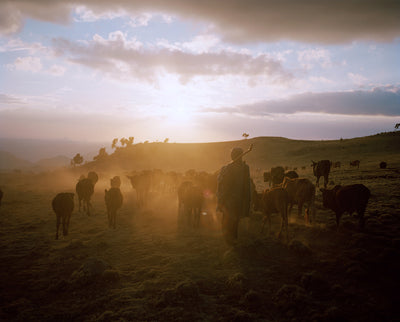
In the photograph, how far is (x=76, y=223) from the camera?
13672 millimetres

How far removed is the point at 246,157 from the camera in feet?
263

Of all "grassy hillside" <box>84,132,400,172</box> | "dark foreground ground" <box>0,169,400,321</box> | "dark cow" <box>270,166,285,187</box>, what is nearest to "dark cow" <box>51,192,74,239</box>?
"dark foreground ground" <box>0,169,400,321</box>

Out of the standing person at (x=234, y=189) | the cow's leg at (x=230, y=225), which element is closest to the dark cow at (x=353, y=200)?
the standing person at (x=234, y=189)

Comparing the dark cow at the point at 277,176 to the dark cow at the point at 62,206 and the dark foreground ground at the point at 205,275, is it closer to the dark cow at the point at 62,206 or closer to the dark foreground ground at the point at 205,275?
the dark foreground ground at the point at 205,275

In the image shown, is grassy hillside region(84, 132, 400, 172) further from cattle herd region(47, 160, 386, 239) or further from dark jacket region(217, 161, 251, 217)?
dark jacket region(217, 161, 251, 217)

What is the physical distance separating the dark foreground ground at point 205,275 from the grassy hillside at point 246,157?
167 ft

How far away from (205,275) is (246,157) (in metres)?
75.3

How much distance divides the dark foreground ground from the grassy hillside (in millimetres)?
50949

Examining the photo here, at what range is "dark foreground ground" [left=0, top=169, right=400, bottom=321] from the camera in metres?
5.09

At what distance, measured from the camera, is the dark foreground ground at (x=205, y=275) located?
509cm

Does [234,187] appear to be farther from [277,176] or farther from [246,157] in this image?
[246,157]

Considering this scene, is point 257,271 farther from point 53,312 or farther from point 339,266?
point 53,312

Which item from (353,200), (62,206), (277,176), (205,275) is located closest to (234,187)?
(205,275)

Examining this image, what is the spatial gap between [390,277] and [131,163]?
87602 mm
